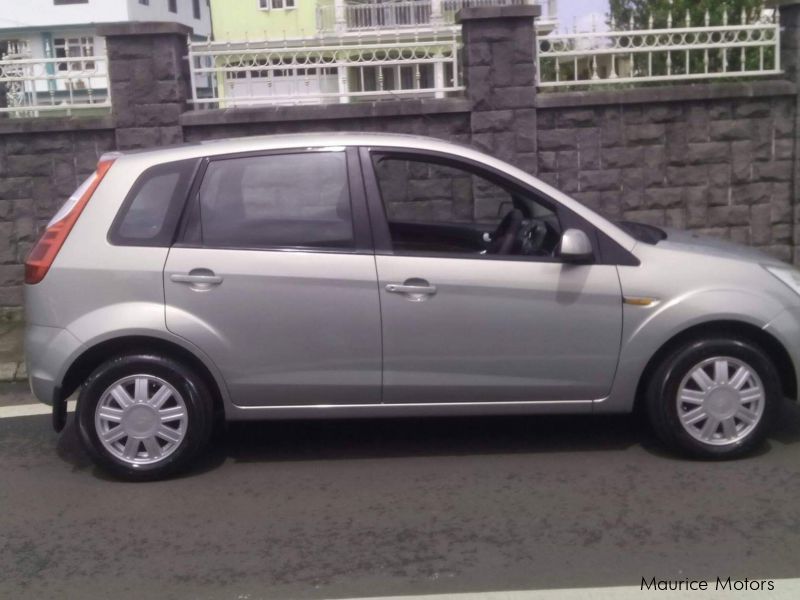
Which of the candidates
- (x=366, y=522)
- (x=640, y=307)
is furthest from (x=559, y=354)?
(x=366, y=522)

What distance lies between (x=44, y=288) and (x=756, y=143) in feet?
21.1

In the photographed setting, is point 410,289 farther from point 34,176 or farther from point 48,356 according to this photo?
point 34,176

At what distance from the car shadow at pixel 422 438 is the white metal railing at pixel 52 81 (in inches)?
154

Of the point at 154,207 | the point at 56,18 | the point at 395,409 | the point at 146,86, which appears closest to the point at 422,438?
the point at 395,409

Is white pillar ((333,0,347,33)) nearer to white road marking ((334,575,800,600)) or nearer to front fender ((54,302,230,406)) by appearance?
front fender ((54,302,230,406))

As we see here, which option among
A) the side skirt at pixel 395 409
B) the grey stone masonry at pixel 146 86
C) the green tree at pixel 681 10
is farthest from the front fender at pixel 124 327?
the green tree at pixel 681 10

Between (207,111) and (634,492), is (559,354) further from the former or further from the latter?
(207,111)

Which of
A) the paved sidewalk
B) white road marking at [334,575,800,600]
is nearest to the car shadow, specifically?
the paved sidewalk

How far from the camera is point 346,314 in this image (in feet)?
17.3

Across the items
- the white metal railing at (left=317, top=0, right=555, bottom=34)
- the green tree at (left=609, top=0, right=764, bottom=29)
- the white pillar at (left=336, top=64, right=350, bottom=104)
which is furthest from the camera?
the white metal railing at (left=317, top=0, right=555, bottom=34)

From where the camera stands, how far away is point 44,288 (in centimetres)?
534

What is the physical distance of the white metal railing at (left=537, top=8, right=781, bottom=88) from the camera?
910cm

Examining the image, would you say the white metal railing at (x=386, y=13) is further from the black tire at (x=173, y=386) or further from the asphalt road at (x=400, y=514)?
the black tire at (x=173, y=386)

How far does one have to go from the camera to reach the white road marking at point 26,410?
676 cm
